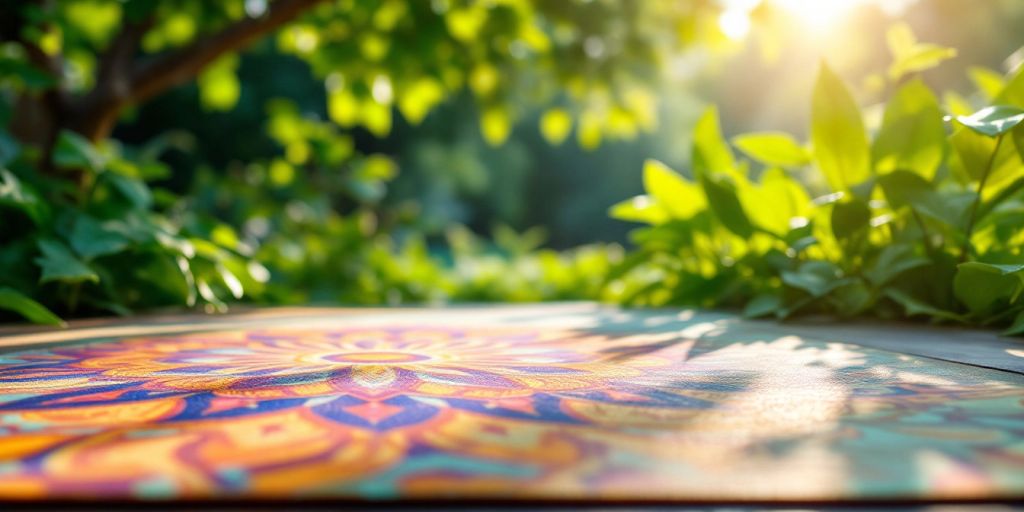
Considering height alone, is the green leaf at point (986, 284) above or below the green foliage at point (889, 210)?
below

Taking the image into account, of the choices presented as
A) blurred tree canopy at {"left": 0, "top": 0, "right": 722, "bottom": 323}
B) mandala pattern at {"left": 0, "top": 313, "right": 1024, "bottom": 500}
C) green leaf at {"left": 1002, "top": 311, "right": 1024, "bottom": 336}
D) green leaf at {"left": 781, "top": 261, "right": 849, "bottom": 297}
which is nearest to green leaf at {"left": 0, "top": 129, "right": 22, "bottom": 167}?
blurred tree canopy at {"left": 0, "top": 0, "right": 722, "bottom": 323}

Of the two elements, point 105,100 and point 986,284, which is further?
point 105,100

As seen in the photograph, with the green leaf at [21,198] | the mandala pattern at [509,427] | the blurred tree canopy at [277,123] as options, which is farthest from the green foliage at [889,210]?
the green leaf at [21,198]

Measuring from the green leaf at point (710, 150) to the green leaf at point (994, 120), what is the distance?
64 centimetres

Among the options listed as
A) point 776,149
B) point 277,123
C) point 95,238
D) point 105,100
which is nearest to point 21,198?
point 95,238

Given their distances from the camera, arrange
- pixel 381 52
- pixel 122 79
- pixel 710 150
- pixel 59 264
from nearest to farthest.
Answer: pixel 59 264, pixel 710 150, pixel 122 79, pixel 381 52

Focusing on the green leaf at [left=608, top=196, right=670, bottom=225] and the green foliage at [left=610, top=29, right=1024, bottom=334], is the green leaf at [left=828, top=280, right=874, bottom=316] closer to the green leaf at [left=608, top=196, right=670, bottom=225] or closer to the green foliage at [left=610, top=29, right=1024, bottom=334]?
the green foliage at [left=610, top=29, right=1024, bottom=334]

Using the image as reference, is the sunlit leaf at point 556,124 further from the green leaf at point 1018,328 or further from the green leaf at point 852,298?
the green leaf at point 1018,328

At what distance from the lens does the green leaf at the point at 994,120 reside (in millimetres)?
889

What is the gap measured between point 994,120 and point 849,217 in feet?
1.05

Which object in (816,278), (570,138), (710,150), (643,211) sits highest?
(570,138)

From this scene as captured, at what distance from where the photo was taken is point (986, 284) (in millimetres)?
1023

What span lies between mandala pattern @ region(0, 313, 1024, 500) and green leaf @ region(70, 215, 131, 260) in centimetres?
46

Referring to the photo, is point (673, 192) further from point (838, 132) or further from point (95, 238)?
point (95, 238)
